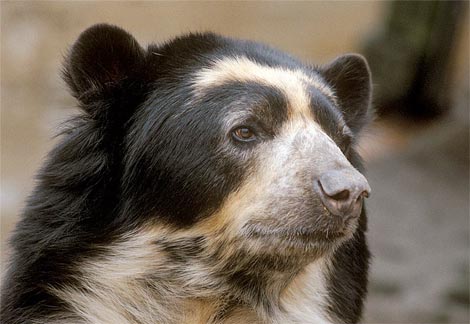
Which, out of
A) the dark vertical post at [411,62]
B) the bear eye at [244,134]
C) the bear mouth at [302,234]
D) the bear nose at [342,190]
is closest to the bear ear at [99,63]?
the bear eye at [244,134]

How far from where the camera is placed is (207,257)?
12.8ft

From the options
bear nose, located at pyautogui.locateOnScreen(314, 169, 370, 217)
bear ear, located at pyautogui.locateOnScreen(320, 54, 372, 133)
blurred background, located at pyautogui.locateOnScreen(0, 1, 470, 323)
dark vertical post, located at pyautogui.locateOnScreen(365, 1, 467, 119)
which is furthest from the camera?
dark vertical post, located at pyautogui.locateOnScreen(365, 1, 467, 119)

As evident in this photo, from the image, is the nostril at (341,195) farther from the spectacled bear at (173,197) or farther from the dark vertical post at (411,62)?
the dark vertical post at (411,62)

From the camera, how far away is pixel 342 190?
3.51m

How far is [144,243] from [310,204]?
29.4 inches

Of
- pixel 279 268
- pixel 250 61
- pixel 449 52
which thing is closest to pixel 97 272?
pixel 279 268

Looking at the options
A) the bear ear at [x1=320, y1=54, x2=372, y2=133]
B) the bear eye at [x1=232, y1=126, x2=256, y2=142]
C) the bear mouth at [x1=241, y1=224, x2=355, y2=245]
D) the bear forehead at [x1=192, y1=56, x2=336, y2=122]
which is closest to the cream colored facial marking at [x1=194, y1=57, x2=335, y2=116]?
the bear forehead at [x1=192, y1=56, x2=336, y2=122]

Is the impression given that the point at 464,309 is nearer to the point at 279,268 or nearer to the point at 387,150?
the point at 387,150

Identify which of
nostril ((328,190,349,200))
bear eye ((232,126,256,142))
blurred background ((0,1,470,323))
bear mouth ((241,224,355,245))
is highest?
bear eye ((232,126,256,142))

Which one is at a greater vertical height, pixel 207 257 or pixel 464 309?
pixel 207 257

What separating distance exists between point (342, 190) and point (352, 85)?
128 centimetres

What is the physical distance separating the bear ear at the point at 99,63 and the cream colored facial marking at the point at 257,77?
327mm

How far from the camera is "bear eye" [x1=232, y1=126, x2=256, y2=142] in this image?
3918 millimetres

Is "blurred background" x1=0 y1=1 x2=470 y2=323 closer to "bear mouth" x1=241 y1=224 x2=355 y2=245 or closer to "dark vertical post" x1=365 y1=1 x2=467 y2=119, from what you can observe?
"dark vertical post" x1=365 y1=1 x2=467 y2=119
